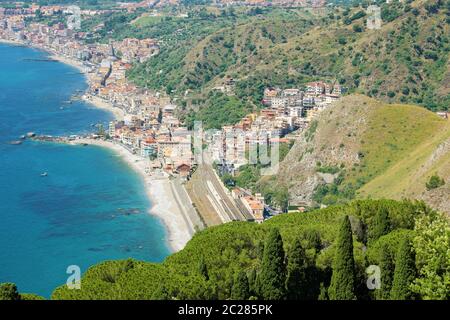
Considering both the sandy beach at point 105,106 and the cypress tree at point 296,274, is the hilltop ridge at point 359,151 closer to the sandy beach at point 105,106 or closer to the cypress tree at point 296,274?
the cypress tree at point 296,274

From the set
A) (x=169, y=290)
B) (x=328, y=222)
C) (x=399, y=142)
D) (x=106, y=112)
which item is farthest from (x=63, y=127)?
(x=169, y=290)

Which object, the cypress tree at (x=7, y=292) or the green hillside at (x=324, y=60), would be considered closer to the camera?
the cypress tree at (x=7, y=292)

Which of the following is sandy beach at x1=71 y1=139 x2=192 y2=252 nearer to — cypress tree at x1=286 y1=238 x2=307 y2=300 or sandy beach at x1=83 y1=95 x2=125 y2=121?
sandy beach at x1=83 y1=95 x2=125 y2=121

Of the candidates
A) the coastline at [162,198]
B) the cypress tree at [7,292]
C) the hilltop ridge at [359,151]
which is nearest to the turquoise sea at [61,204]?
the coastline at [162,198]

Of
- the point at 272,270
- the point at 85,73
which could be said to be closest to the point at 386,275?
the point at 272,270

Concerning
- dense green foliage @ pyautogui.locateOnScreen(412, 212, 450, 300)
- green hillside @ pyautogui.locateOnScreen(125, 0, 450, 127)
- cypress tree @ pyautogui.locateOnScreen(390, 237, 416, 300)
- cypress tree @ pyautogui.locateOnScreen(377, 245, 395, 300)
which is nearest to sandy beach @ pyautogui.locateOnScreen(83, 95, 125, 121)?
green hillside @ pyautogui.locateOnScreen(125, 0, 450, 127)

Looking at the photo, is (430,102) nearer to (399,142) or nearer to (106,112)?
(399,142)

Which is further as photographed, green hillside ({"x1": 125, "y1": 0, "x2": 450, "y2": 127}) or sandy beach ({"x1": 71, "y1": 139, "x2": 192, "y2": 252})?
green hillside ({"x1": 125, "y1": 0, "x2": 450, "y2": 127})
